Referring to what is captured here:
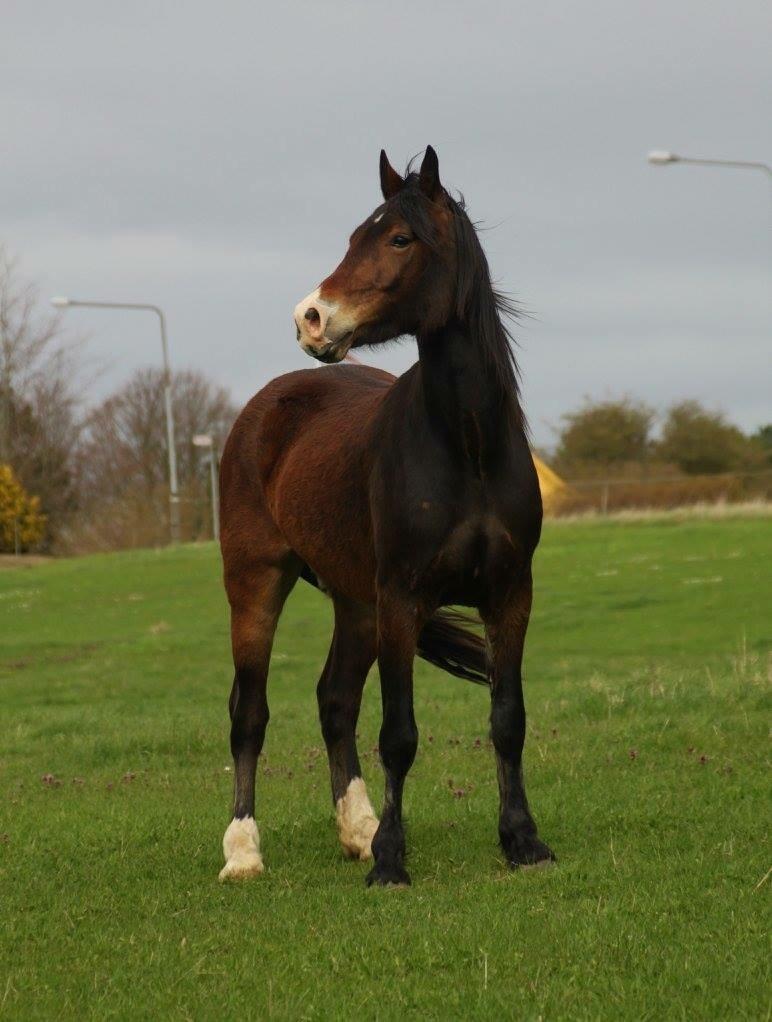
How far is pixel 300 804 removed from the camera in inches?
335

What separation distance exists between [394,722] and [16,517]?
175ft

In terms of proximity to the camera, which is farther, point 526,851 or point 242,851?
point 242,851

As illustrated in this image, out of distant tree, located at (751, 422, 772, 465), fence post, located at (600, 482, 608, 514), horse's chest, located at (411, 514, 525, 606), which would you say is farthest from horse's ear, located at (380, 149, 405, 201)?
distant tree, located at (751, 422, 772, 465)

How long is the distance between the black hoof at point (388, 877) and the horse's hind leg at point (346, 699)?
0.93 meters

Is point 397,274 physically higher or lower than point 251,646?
higher

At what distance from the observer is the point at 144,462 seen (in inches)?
2709

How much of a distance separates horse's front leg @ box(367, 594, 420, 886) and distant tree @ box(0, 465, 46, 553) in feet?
172

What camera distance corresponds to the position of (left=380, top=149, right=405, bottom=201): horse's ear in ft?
21.2

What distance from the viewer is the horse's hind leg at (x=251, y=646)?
7566 millimetres

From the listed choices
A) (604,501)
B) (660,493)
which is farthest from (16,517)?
(660,493)

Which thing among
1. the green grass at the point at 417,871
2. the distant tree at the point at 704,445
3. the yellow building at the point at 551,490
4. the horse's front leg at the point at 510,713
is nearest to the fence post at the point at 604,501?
the yellow building at the point at 551,490

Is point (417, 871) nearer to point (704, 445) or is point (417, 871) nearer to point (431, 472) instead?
point (431, 472)

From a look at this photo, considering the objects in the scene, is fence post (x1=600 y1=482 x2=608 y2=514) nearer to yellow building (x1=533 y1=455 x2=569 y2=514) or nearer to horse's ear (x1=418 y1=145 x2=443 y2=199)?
yellow building (x1=533 y1=455 x2=569 y2=514)

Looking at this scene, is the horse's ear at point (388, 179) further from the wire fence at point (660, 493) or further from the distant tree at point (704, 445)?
the distant tree at point (704, 445)
